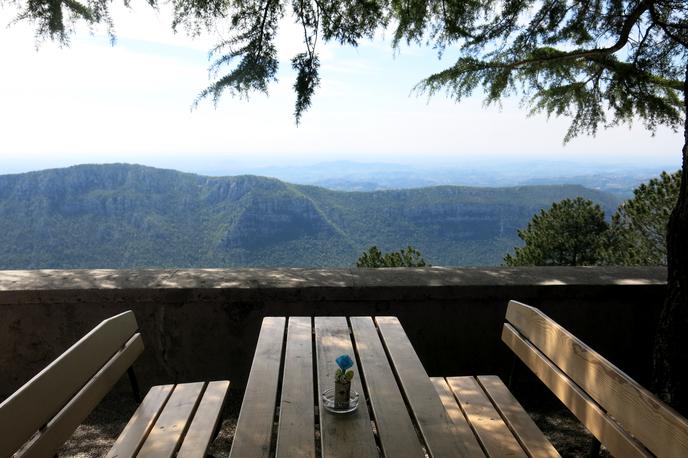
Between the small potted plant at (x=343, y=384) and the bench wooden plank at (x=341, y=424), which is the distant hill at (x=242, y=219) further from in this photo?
the small potted plant at (x=343, y=384)

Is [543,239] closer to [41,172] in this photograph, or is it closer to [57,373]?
[57,373]

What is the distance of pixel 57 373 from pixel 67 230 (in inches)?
2028

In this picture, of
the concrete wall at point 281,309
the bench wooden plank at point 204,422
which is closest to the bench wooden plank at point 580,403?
the concrete wall at point 281,309

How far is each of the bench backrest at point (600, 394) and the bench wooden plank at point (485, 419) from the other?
9.8 inches

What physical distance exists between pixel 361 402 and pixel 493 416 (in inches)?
25.1

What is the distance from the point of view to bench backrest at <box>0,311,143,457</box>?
136cm

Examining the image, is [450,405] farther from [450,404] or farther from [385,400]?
[385,400]

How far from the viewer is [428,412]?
5.43 ft

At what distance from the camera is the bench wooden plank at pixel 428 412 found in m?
1.50

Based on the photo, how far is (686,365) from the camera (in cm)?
255

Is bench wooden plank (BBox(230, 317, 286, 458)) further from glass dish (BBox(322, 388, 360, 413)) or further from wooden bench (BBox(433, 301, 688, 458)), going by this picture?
wooden bench (BBox(433, 301, 688, 458))

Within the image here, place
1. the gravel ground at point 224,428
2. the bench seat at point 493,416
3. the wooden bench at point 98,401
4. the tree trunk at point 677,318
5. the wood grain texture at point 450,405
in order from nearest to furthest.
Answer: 1. the wooden bench at point 98,401
2. the bench seat at point 493,416
3. the wood grain texture at point 450,405
4. the tree trunk at point 677,318
5. the gravel ground at point 224,428

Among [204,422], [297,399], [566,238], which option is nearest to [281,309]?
[204,422]

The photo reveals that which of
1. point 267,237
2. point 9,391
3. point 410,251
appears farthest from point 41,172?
point 9,391
